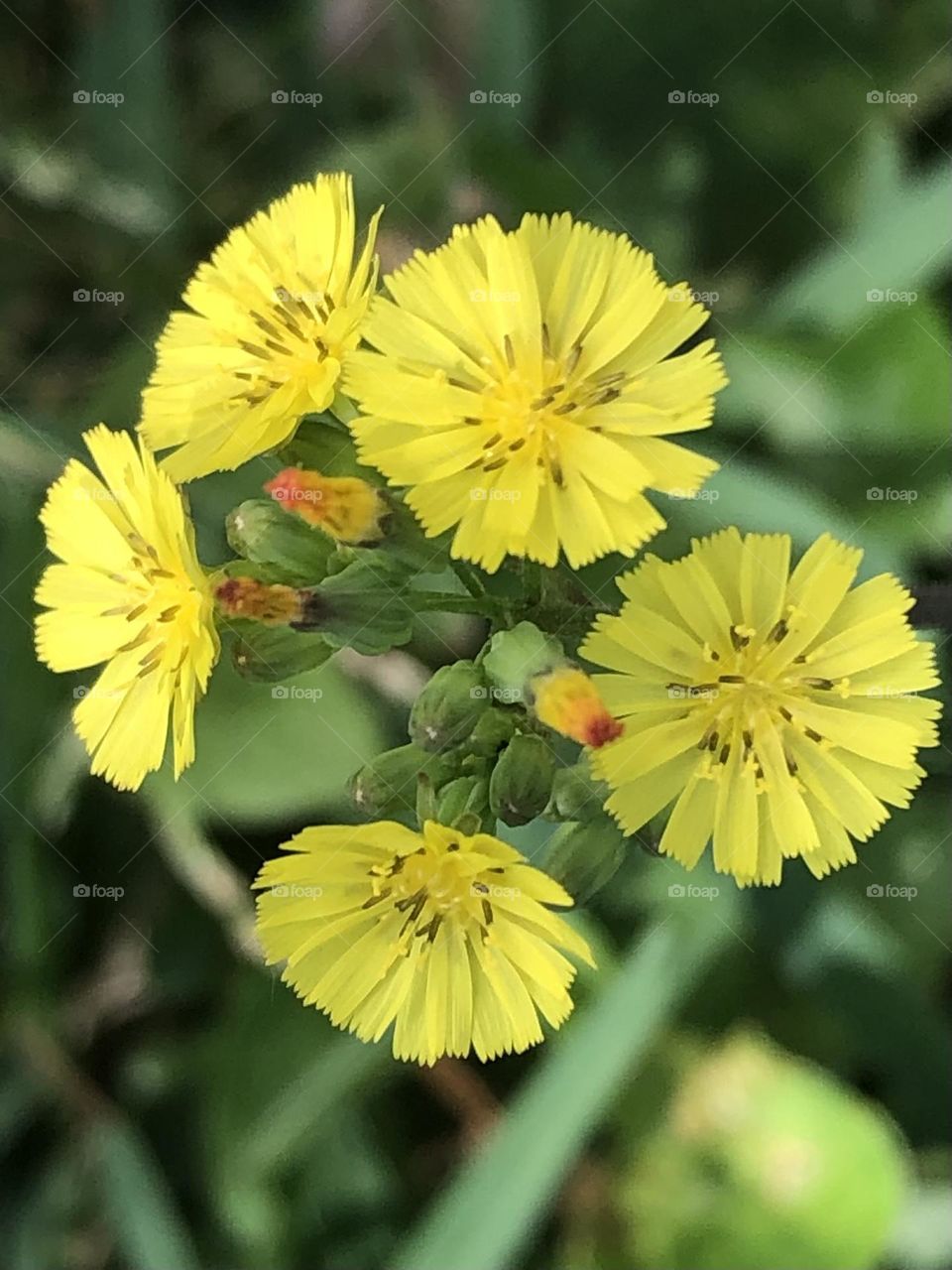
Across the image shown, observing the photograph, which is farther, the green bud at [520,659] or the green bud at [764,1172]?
the green bud at [764,1172]

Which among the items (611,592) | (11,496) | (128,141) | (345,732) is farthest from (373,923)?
(128,141)

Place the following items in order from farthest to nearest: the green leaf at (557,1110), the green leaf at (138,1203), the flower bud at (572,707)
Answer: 1. the green leaf at (138,1203)
2. the green leaf at (557,1110)
3. the flower bud at (572,707)

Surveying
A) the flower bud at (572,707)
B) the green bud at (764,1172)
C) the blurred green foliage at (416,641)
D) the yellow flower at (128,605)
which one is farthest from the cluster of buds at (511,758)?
the green bud at (764,1172)

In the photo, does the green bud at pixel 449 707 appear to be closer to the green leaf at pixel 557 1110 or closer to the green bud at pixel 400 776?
the green bud at pixel 400 776

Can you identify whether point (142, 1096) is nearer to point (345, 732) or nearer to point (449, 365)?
point (345, 732)

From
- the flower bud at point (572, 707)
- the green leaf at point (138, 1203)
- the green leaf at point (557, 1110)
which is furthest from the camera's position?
the green leaf at point (138, 1203)

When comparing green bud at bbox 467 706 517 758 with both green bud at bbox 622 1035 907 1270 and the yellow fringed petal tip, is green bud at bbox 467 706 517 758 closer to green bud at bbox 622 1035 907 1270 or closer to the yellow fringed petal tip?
the yellow fringed petal tip

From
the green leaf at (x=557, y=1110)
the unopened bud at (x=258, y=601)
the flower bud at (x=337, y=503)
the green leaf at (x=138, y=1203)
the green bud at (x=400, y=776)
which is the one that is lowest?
the green leaf at (x=138, y=1203)
